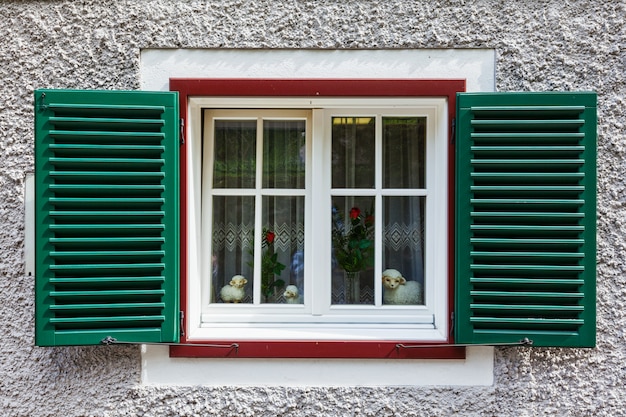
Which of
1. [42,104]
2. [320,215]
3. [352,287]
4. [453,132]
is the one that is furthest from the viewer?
[352,287]

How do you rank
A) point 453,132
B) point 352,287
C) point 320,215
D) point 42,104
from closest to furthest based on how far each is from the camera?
point 42,104 < point 453,132 < point 320,215 < point 352,287

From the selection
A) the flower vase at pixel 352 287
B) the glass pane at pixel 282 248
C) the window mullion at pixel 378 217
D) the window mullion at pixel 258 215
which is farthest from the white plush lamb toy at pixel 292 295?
the window mullion at pixel 378 217

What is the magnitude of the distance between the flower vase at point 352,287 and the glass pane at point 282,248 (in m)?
0.27

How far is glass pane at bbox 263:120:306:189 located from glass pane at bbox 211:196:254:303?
0.69 ft

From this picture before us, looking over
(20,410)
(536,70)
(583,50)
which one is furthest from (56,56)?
(583,50)

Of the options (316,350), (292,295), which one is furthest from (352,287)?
(316,350)

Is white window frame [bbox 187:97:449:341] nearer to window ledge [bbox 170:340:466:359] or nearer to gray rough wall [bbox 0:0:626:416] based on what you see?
window ledge [bbox 170:340:466:359]

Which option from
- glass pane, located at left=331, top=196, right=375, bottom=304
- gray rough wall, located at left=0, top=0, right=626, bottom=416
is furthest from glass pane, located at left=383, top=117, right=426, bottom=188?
gray rough wall, located at left=0, top=0, right=626, bottom=416

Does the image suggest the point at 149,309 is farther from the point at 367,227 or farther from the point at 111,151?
the point at 367,227

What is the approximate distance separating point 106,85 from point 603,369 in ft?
10.6

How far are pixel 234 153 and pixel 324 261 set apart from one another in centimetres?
86

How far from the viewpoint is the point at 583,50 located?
2.89 metres

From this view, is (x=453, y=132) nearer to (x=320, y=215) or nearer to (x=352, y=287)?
(x=320, y=215)

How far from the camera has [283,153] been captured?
10.4 feet
